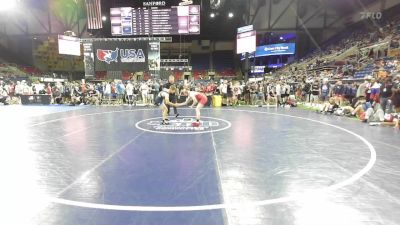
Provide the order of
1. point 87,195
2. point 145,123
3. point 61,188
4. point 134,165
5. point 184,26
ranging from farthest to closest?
point 184,26 < point 145,123 < point 134,165 < point 61,188 < point 87,195

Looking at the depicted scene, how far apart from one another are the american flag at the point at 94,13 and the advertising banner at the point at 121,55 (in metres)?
2.07

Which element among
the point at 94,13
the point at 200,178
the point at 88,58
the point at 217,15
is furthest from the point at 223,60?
the point at 200,178

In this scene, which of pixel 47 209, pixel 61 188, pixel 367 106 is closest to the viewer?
pixel 47 209

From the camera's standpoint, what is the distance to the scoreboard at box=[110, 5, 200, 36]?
21.3 metres

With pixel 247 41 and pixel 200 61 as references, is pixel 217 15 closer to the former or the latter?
pixel 200 61

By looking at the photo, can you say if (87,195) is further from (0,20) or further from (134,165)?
(0,20)

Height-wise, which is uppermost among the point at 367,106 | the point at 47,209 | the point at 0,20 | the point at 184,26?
the point at 0,20

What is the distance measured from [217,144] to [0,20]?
126ft

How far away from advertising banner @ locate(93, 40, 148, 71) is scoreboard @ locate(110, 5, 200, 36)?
2.30 meters

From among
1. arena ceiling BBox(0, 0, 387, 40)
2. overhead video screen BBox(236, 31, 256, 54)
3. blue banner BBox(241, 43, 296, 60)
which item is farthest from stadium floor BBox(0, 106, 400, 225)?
blue banner BBox(241, 43, 296, 60)

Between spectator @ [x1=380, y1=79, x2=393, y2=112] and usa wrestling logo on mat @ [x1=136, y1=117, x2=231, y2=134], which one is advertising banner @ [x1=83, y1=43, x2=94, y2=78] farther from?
spectator @ [x1=380, y1=79, x2=393, y2=112]

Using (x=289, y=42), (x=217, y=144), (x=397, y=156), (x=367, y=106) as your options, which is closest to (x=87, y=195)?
(x=217, y=144)

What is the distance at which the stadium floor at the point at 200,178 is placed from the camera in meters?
3.23

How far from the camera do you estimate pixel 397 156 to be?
18.6 feet
